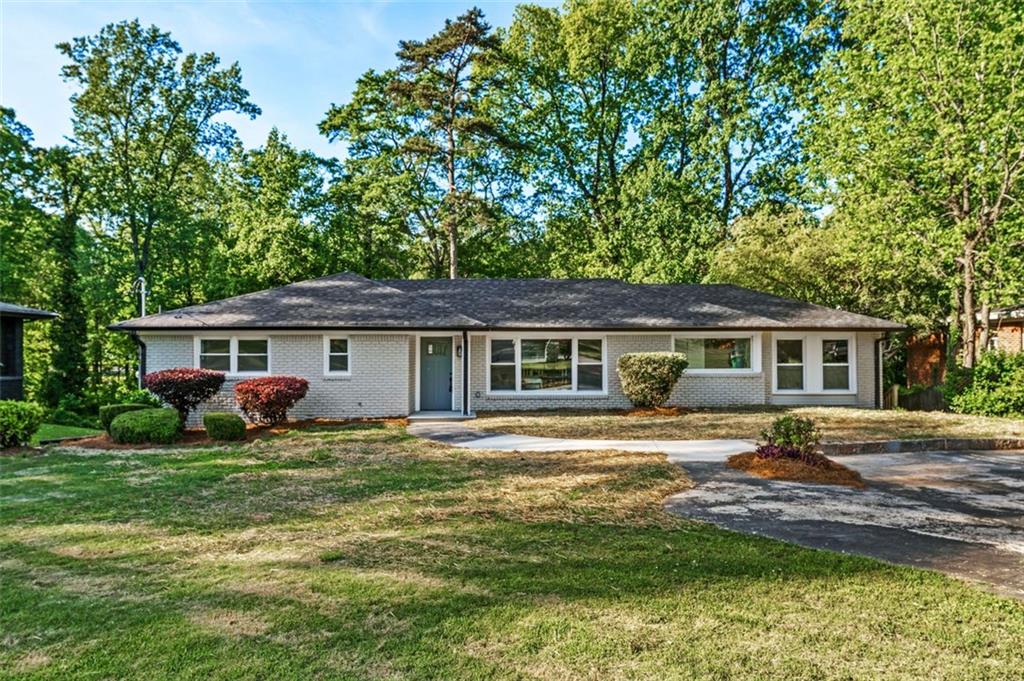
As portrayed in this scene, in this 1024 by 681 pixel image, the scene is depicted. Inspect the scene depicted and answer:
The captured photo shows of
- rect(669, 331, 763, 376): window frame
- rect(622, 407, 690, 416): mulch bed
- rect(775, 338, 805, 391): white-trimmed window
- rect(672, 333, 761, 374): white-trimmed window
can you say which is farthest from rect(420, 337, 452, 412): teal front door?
rect(775, 338, 805, 391): white-trimmed window

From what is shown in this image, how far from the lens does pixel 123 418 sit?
36.1 feet

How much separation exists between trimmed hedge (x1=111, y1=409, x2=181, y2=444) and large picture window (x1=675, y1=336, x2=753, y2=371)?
1295cm

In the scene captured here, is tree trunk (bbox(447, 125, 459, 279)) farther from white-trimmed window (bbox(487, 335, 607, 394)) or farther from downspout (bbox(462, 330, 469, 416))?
downspout (bbox(462, 330, 469, 416))

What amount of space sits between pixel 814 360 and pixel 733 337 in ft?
8.39

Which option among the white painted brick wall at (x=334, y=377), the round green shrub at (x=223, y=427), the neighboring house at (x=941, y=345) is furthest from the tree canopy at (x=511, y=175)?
the round green shrub at (x=223, y=427)

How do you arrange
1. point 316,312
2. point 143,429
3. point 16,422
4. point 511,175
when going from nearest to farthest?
point 16,422, point 143,429, point 316,312, point 511,175

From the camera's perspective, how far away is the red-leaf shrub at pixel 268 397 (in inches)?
504

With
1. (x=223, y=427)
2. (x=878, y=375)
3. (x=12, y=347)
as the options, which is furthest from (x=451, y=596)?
(x=12, y=347)

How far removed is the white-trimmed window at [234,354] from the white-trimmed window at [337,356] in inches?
62.1

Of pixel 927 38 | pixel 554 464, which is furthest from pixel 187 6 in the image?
pixel 927 38

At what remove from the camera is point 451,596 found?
3713 millimetres

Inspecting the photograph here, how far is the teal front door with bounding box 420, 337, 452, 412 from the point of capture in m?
15.9

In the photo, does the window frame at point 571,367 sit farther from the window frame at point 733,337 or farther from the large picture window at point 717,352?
the large picture window at point 717,352

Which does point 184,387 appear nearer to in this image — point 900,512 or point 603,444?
point 603,444
